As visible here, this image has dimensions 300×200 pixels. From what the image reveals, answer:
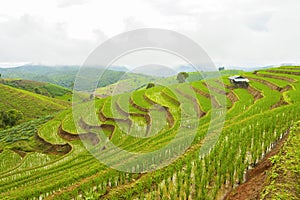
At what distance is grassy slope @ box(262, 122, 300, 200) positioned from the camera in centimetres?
421

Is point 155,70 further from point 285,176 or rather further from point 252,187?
point 285,176

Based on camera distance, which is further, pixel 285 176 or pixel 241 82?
pixel 241 82

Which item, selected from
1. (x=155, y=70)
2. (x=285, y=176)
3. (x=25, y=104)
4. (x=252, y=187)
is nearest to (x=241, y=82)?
(x=155, y=70)

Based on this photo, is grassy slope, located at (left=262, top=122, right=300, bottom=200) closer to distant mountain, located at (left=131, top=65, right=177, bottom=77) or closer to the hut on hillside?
distant mountain, located at (left=131, top=65, right=177, bottom=77)

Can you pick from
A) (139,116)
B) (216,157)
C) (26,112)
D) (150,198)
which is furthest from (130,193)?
(26,112)

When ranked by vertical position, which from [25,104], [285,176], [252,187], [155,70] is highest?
[155,70]

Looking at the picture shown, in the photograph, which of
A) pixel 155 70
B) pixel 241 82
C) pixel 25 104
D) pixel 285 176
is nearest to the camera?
pixel 285 176

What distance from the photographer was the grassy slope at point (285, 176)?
166 inches

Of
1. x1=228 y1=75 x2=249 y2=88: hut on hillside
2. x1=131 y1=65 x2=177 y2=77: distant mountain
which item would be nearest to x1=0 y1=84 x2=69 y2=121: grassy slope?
x1=228 y1=75 x2=249 y2=88: hut on hillside

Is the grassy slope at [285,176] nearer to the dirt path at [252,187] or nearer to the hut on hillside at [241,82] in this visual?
the dirt path at [252,187]

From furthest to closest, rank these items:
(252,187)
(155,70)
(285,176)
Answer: (155,70) → (252,187) → (285,176)

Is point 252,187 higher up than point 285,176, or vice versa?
point 285,176

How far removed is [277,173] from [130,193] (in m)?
3.17

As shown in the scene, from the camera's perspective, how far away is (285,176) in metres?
4.75
